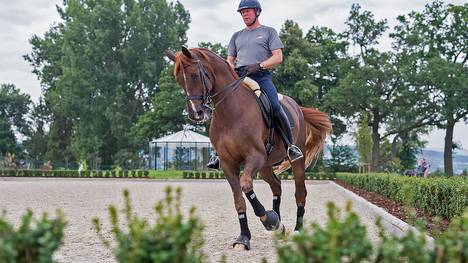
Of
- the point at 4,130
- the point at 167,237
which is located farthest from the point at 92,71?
the point at 167,237

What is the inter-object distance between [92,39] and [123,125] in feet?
33.0

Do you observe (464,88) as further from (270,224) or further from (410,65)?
(270,224)

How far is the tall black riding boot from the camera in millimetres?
7760

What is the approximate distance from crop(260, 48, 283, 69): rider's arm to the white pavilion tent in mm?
35299

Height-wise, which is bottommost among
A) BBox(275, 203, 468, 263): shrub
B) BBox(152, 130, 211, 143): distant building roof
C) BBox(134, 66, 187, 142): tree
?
BBox(275, 203, 468, 263): shrub

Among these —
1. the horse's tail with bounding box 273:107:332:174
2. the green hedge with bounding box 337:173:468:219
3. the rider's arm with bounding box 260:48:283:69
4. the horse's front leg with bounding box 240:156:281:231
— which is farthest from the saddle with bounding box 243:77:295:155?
the horse's tail with bounding box 273:107:332:174

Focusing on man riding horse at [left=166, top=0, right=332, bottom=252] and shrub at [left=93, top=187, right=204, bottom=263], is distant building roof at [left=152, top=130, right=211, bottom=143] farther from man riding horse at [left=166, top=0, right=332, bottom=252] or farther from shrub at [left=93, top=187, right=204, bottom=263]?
shrub at [left=93, top=187, right=204, bottom=263]

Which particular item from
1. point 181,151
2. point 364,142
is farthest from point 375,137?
point 181,151

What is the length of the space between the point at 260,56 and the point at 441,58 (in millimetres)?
39972

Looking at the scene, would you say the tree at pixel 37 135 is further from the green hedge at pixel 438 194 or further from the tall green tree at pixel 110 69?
the green hedge at pixel 438 194

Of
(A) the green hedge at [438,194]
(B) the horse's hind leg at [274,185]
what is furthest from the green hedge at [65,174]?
(B) the horse's hind leg at [274,185]

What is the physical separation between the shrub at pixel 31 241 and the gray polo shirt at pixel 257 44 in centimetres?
594

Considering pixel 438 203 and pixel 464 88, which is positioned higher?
pixel 464 88

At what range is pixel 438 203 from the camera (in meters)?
9.91
